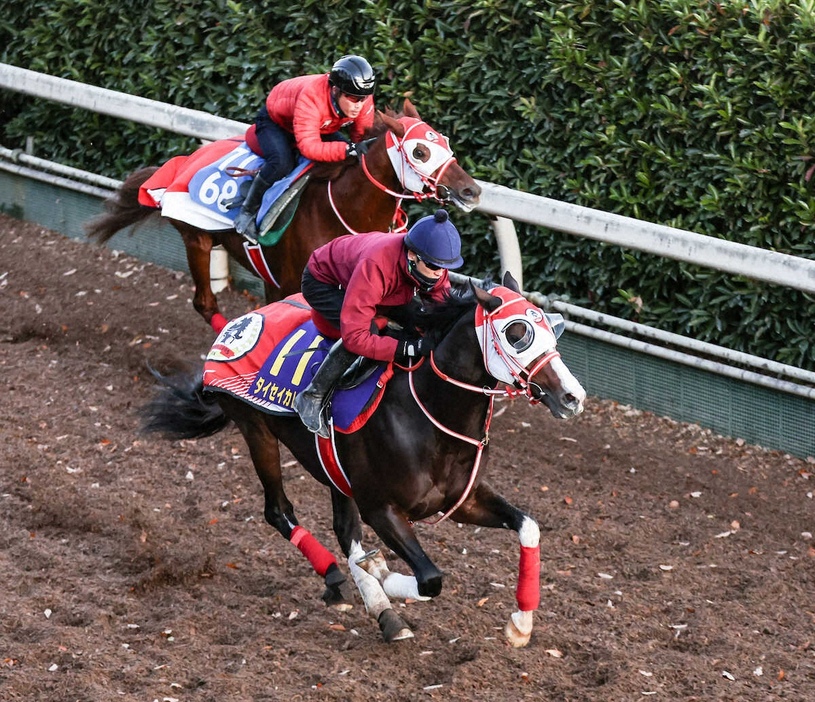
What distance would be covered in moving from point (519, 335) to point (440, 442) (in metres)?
0.65

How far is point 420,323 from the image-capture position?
4.89m

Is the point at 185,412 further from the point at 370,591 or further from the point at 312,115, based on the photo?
the point at 312,115

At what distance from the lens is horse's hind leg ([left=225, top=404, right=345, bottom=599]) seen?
566 centimetres

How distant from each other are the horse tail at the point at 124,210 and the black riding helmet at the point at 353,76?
203 centimetres

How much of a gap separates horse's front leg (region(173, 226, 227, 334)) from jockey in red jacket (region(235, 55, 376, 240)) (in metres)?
0.58

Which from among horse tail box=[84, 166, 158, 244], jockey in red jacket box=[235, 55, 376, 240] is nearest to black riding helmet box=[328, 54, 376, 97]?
jockey in red jacket box=[235, 55, 376, 240]

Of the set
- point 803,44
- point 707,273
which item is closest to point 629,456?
point 707,273

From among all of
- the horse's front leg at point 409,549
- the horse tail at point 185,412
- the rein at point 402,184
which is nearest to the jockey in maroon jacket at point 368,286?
the horse's front leg at point 409,549

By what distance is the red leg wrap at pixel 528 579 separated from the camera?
495cm

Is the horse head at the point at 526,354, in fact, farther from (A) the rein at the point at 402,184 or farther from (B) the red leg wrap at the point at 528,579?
(A) the rein at the point at 402,184

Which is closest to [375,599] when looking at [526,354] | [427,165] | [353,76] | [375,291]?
[375,291]

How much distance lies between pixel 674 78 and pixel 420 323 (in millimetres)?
3165

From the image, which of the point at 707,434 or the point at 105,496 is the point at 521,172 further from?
the point at 105,496

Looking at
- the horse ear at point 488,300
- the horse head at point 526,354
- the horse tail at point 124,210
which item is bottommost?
the horse tail at point 124,210
